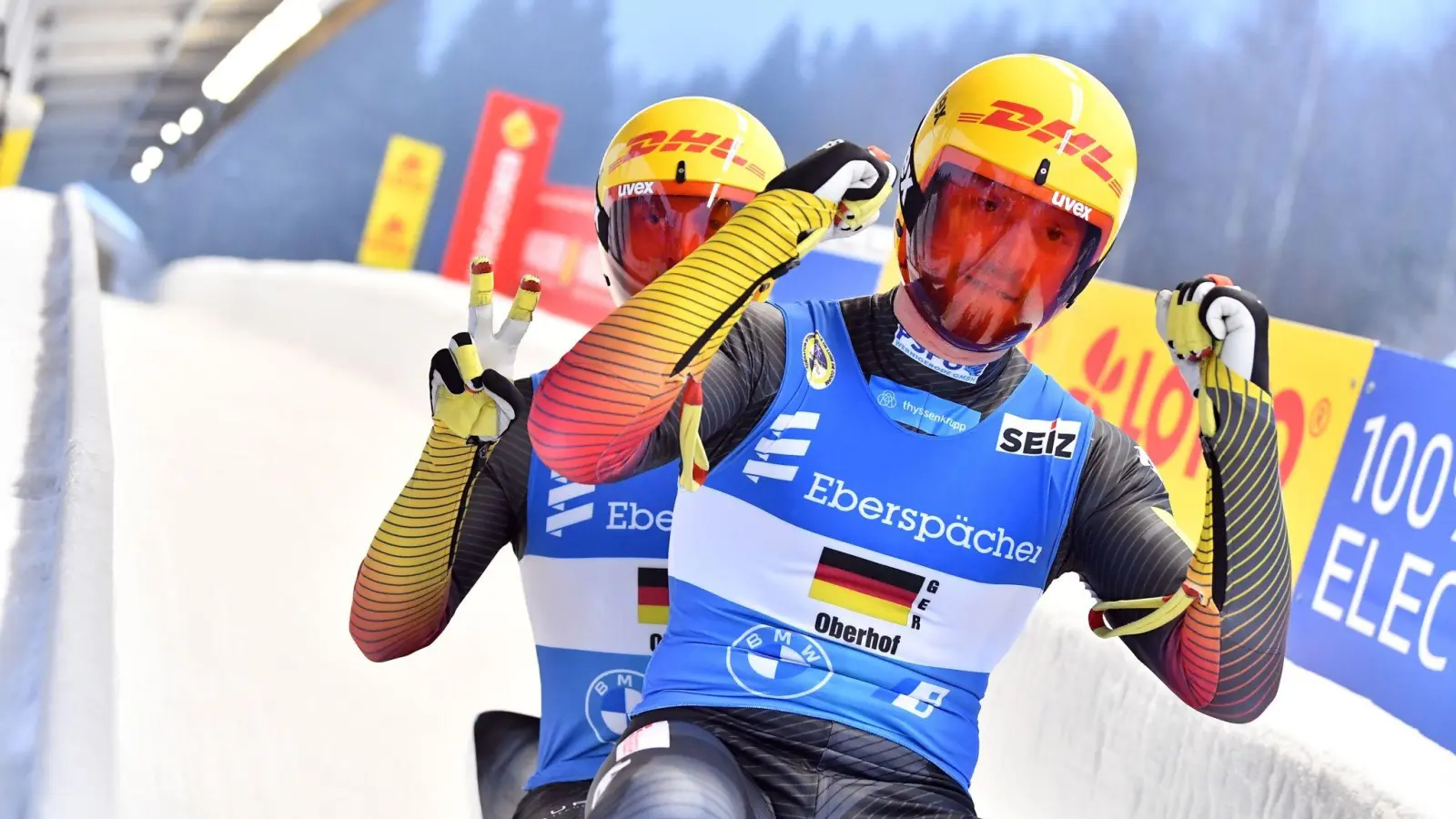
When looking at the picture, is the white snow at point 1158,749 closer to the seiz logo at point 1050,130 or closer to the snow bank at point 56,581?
the seiz logo at point 1050,130

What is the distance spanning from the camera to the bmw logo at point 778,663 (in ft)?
4.89

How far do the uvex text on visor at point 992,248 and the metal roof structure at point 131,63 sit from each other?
16.8 m

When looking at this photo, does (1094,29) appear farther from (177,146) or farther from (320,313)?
(177,146)

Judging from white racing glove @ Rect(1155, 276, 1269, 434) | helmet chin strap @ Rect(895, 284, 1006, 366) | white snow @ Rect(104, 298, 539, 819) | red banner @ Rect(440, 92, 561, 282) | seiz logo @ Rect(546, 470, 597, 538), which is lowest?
white snow @ Rect(104, 298, 539, 819)

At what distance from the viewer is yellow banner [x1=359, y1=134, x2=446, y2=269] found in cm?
1332

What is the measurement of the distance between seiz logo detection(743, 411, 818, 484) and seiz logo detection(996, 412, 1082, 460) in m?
0.24

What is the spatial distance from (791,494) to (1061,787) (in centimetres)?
142

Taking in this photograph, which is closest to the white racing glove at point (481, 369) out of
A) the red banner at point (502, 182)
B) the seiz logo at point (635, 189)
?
the seiz logo at point (635, 189)

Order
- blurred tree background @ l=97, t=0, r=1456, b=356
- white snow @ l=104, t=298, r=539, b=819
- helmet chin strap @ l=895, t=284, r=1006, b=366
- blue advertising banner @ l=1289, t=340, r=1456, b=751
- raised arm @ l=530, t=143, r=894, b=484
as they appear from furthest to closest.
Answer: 1. blurred tree background @ l=97, t=0, r=1456, b=356
2. white snow @ l=104, t=298, r=539, b=819
3. blue advertising banner @ l=1289, t=340, r=1456, b=751
4. helmet chin strap @ l=895, t=284, r=1006, b=366
5. raised arm @ l=530, t=143, r=894, b=484

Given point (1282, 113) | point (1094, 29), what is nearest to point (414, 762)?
point (1282, 113)

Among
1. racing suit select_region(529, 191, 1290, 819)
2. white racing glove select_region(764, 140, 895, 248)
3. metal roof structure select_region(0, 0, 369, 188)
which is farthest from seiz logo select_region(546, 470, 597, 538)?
metal roof structure select_region(0, 0, 369, 188)

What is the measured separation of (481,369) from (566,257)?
281 inches

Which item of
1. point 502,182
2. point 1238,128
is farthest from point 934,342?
point 502,182

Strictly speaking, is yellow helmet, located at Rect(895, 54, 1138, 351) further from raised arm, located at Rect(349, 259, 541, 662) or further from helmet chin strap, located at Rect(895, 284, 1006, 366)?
raised arm, located at Rect(349, 259, 541, 662)
